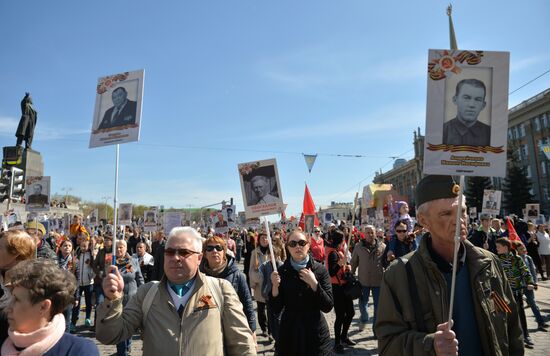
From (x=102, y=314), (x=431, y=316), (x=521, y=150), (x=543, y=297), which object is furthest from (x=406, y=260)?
(x=521, y=150)

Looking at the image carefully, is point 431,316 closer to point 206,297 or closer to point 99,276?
point 206,297

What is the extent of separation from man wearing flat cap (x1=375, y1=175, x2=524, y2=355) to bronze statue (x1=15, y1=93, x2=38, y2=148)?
26.2 m

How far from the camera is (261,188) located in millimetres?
5961

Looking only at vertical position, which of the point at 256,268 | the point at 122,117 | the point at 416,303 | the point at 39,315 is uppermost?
the point at 122,117

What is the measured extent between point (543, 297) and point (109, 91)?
1211 cm

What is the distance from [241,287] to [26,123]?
77.9ft

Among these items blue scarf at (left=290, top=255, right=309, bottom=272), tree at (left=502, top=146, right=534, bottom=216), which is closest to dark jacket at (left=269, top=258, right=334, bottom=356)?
blue scarf at (left=290, top=255, right=309, bottom=272)

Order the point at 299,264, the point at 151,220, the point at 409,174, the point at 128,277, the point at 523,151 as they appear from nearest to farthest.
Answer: the point at 299,264, the point at 128,277, the point at 151,220, the point at 523,151, the point at 409,174

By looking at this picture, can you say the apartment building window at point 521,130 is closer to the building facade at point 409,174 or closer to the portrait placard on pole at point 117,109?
the building facade at point 409,174

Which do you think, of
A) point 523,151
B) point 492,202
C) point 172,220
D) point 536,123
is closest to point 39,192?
point 172,220

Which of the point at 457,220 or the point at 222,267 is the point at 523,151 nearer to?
the point at 222,267

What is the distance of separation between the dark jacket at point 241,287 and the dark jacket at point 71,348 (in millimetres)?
2848

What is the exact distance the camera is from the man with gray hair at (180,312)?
105 inches

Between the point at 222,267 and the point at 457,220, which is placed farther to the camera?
the point at 222,267
